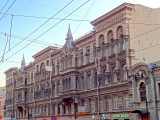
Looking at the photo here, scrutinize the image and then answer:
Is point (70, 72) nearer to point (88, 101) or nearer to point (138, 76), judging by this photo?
point (88, 101)

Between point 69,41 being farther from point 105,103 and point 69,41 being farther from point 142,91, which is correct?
point 142,91

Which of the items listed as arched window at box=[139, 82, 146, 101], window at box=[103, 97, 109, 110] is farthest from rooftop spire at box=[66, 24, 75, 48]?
arched window at box=[139, 82, 146, 101]

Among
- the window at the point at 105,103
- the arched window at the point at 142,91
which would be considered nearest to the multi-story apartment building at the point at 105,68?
the window at the point at 105,103

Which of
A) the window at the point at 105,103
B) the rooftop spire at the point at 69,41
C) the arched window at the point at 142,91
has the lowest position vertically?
the window at the point at 105,103

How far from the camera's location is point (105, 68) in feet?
118

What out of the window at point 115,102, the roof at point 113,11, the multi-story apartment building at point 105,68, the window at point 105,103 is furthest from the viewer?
the window at point 105,103

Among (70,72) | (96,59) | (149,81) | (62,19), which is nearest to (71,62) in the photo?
(70,72)

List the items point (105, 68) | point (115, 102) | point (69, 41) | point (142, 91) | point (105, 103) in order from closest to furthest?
point (142, 91) → point (115, 102) → point (105, 103) → point (105, 68) → point (69, 41)

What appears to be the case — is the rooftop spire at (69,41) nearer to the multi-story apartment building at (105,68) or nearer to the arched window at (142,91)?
the multi-story apartment building at (105,68)

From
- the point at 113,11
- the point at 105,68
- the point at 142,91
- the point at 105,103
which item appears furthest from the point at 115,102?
the point at 113,11

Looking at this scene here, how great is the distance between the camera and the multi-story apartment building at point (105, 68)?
31.7 meters

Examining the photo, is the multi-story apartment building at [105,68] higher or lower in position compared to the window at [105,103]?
higher

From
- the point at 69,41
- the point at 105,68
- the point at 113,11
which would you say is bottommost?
the point at 105,68

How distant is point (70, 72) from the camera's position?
42.1 meters
